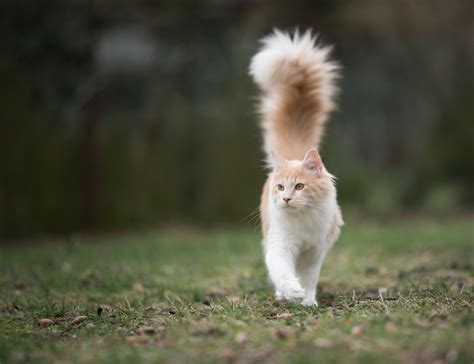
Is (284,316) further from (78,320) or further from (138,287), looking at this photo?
(138,287)

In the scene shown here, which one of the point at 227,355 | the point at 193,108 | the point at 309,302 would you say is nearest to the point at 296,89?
the point at 309,302

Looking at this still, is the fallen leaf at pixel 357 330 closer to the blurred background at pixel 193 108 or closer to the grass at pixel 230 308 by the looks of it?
the grass at pixel 230 308

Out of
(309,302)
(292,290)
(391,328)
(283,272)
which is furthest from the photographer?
(309,302)

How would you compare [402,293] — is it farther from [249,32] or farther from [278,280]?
[249,32]

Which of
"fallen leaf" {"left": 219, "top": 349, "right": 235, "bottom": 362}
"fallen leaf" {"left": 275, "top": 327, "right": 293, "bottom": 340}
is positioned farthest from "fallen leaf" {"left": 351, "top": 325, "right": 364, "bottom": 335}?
"fallen leaf" {"left": 219, "top": 349, "right": 235, "bottom": 362}

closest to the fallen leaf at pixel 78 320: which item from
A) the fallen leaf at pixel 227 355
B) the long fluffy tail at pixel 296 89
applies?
the fallen leaf at pixel 227 355

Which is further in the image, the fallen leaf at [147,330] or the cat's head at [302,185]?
the cat's head at [302,185]

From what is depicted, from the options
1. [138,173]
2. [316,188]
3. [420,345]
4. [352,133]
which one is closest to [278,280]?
[316,188]

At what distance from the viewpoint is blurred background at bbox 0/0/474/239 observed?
1188 cm

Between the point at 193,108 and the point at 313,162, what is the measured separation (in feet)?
29.0

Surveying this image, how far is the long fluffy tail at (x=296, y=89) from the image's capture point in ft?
18.9

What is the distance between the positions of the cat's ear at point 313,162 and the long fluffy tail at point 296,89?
29.7 inches

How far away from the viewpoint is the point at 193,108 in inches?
534

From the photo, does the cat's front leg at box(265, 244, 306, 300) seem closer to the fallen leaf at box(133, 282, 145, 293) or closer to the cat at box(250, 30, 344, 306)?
the cat at box(250, 30, 344, 306)
